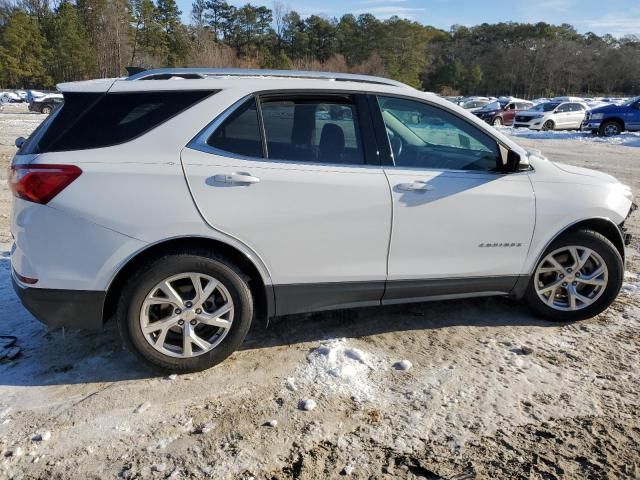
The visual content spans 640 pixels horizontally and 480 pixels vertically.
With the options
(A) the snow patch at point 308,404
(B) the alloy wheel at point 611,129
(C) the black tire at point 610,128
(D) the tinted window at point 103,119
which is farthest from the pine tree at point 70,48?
(A) the snow patch at point 308,404

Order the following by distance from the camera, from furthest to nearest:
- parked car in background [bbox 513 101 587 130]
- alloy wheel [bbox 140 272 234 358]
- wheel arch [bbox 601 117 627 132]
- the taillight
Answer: parked car in background [bbox 513 101 587 130]
wheel arch [bbox 601 117 627 132]
alloy wheel [bbox 140 272 234 358]
the taillight

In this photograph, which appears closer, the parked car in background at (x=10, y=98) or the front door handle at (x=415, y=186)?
the front door handle at (x=415, y=186)

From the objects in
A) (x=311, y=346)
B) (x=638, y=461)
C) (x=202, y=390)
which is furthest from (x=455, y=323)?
(x=202, y=390)

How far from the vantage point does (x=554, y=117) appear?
2709cm

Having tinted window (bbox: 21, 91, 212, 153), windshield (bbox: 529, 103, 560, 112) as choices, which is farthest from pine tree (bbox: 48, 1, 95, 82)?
tinted window (bbox: 21, 91, 212, 153)

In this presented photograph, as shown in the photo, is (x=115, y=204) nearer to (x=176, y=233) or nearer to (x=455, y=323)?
(x=176, y=233)

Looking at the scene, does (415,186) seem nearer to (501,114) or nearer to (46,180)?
(46,180)

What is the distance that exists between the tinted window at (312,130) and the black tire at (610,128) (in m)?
23.5

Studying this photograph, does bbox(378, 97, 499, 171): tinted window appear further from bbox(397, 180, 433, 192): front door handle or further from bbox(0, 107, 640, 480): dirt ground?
bbox(0, 107, 640, 480): dirt ground

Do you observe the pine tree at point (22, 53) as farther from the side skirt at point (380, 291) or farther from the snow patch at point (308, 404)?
the snow patch at point (308, 404)

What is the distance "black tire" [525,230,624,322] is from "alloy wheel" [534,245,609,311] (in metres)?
0.03

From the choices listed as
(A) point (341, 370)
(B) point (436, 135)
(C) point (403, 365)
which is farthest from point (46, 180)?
(B) point (436, 135)

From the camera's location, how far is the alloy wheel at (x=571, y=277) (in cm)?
395

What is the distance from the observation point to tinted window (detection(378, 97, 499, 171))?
359 cm
